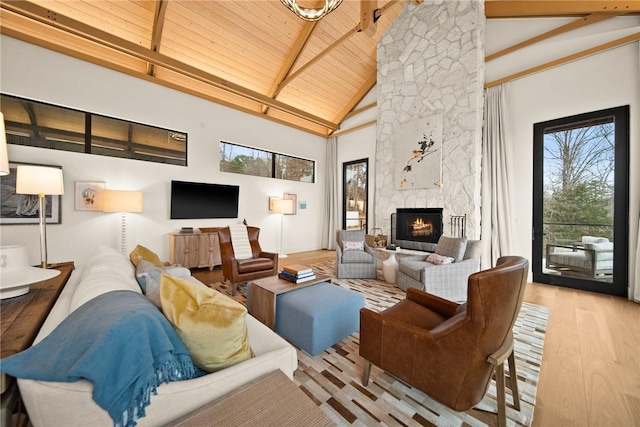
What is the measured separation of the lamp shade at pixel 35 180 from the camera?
6.65ft

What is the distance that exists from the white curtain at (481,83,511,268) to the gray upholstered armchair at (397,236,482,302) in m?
1.05

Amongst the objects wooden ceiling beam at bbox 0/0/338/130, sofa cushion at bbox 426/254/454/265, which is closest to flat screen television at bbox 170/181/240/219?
wooden ceiling beam at bbox 0/0/338/130

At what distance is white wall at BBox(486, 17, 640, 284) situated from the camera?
3162 mm

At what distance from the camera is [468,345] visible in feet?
3.80

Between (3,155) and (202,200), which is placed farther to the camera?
(202,200)

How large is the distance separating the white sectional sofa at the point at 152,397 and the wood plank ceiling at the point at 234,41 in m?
3.21

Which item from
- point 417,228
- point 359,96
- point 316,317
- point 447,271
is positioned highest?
point 359,96

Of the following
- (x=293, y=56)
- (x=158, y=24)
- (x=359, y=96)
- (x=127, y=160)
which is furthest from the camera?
(x=359, y=96)

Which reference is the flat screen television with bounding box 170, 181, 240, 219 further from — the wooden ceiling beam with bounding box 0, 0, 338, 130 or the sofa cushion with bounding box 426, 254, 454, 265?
the sofa cushion with bounding box 426, 254, 454, 265

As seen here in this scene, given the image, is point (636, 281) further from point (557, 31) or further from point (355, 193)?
point (355, 193)

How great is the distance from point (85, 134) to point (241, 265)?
3.37 metres

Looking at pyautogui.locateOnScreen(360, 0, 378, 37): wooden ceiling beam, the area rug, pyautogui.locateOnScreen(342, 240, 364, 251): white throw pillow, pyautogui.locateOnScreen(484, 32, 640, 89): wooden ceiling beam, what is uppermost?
pyautogui.locateOnScreen(484, 32, 640, 89): wooden ceiling beam

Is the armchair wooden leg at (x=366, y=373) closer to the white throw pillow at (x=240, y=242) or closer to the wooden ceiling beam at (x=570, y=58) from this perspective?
the white throw pillow at (x=240, y=242)

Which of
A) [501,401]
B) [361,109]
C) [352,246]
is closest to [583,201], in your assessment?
[352,246]
